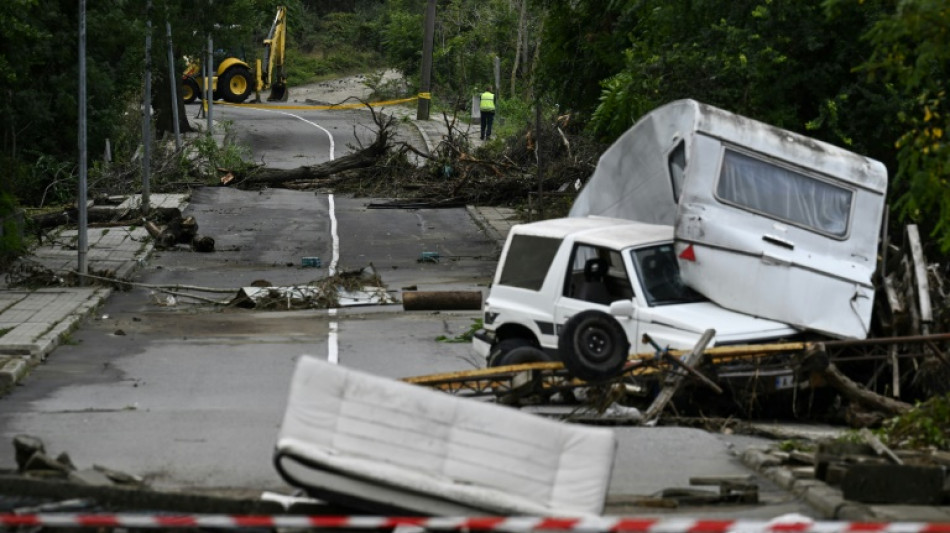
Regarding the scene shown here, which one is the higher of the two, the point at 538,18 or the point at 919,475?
the point at 538,18

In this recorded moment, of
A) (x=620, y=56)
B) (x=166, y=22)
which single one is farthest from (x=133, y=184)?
(x=620, y=56)

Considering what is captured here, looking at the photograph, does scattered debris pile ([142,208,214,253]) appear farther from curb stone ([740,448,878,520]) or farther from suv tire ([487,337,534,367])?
curb stone ([740,448,878,520])

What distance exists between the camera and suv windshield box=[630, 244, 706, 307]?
1352 cm

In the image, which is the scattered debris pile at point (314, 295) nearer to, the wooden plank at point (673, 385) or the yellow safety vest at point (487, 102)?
the wooden plank at point (673, 385)

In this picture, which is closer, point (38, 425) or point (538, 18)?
point (38, 425)

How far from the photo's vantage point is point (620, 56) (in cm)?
2703

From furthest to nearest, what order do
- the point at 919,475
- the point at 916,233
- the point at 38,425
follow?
1. the point at 916,233
2. the point at 38,425
3. the point at 919,475

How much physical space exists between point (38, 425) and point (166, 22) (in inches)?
608

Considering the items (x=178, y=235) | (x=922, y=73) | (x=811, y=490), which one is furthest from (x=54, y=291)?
(x=922, y=73)

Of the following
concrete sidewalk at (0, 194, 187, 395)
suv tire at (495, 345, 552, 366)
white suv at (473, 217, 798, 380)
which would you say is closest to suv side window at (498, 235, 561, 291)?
white suv at (473, 217, 798, 380)

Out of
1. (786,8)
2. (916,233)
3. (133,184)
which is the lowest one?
(133,184)

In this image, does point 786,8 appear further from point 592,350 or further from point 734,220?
point 592,350

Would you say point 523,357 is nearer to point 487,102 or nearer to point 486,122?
point 487,102

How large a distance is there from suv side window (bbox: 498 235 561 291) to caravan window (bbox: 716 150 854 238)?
1748mm
